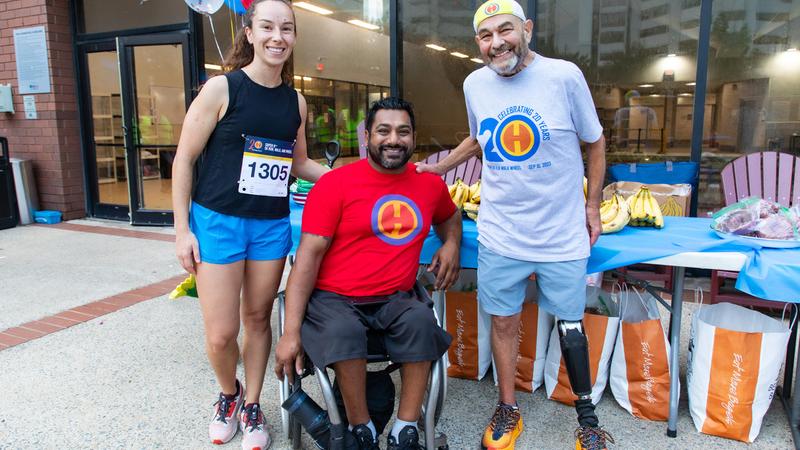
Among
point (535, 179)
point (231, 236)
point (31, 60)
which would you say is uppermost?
point (31, 60)

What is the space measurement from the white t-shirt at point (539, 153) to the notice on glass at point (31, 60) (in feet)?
22.2

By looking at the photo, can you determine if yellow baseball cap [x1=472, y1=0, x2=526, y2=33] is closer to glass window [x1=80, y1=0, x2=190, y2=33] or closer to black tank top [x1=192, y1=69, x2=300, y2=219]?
black tank top [x1=192, y1=69, x2=300, y2=219]

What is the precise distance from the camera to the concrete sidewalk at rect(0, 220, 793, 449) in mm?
2398

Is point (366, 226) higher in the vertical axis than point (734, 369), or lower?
higher

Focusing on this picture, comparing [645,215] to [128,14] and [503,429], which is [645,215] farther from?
[128,14]

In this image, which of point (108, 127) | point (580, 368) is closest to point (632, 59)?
point (580, 368)

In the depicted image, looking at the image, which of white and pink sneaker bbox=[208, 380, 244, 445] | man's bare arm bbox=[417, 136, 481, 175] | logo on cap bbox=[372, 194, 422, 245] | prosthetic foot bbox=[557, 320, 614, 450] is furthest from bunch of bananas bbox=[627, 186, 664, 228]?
white and pink sneaker bbox=[208, 380, 244, 445]

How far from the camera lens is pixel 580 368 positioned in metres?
2.21

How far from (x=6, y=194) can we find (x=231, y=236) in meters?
6.23

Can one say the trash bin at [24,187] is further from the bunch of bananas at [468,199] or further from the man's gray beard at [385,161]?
the man's gray beard at [385,161]

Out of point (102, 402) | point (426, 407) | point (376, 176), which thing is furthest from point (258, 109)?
point (102, 402)

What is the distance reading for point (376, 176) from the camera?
2.22m

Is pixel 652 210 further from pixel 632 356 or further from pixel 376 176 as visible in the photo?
pixel 376 176

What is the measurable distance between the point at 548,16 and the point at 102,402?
542 cm
